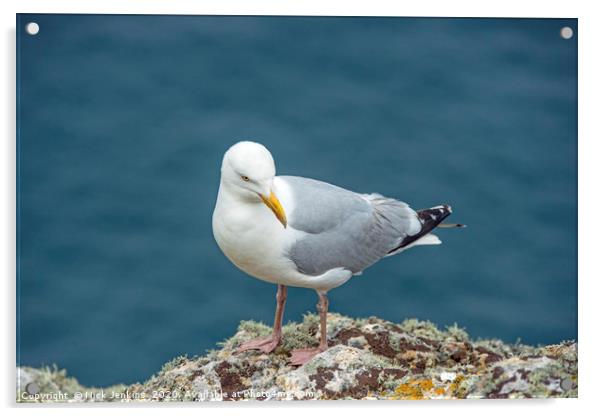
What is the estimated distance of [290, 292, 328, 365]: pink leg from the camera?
6109 mm

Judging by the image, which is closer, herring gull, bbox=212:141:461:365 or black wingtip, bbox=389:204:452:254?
herring gull, bbox=212:141:461:365

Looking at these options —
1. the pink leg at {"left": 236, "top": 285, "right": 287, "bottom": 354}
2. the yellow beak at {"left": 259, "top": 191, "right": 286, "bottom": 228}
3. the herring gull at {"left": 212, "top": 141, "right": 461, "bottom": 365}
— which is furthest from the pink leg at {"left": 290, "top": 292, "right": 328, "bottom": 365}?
the yellow beak at {"left": 259, "top": 191, "right": 286, "bottom": 228}

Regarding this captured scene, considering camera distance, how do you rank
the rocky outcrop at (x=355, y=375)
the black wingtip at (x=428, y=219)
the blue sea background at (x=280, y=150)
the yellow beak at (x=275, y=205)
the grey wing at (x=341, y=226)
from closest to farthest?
the yellow beak at (x=275, y=205), the grey wing at (x=341, y=226), the rocky outcrop at (x=355, y=375), the blue sea background at (x=280, y=150), the black wingtip at (x=428, y=219)

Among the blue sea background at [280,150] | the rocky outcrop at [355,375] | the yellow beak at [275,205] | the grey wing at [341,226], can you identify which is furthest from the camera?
the blue sea background at [280,150]

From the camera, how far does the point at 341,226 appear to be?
5.95 m

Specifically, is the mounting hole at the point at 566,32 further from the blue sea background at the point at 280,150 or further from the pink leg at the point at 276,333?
the pink leg at the point at 276,333

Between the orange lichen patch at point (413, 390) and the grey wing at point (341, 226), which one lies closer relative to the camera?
the grey wing at point (341, 226)

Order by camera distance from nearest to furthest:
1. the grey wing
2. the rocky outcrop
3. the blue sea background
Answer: the grey wing
the rocky outcrop
the blue sea background

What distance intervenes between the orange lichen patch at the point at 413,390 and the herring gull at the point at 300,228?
0.49 m

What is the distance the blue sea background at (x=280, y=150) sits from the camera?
240 inches

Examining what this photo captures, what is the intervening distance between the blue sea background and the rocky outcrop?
6.2 inches

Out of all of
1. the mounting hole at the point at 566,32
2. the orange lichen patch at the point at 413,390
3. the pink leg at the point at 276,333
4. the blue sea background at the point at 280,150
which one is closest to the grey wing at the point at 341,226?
the blue sea background at the point at 280,150

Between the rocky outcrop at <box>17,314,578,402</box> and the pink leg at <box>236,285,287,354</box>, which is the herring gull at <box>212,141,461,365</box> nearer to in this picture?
the pink leg at <box>236,285,287,354</box>

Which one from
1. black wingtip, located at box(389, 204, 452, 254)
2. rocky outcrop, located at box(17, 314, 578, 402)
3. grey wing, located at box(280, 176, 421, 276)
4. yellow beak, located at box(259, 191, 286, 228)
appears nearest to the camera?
yellow beak, located at box(259, 191, 286, 228)
